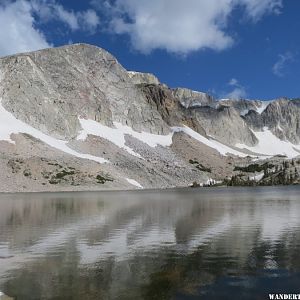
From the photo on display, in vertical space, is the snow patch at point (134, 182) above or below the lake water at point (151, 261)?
above

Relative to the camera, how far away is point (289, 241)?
3344 centimetres

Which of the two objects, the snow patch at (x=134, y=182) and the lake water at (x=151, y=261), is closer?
the lake water at (x=151, y=261)

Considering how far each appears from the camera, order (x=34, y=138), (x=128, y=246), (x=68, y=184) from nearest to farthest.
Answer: (x=128, y=246), (x=68, y=184), (x=34, y=138)

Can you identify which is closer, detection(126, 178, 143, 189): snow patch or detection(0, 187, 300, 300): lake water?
detection(0, 187, 300, 300): lake water

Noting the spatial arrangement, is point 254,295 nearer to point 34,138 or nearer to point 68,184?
point 68,184

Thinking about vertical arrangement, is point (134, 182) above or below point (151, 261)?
above

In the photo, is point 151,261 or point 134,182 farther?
point 134,182

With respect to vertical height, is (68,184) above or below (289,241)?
above

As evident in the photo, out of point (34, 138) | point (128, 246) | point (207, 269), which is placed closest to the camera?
point (207, 269)

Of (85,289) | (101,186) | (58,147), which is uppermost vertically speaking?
(58,147)

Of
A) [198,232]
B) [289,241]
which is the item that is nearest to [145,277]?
[289,241]

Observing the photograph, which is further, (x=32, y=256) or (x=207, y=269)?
(x=32, y=256)

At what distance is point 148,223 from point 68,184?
124205 mm

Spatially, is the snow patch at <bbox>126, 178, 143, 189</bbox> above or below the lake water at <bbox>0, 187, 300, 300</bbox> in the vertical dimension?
above
